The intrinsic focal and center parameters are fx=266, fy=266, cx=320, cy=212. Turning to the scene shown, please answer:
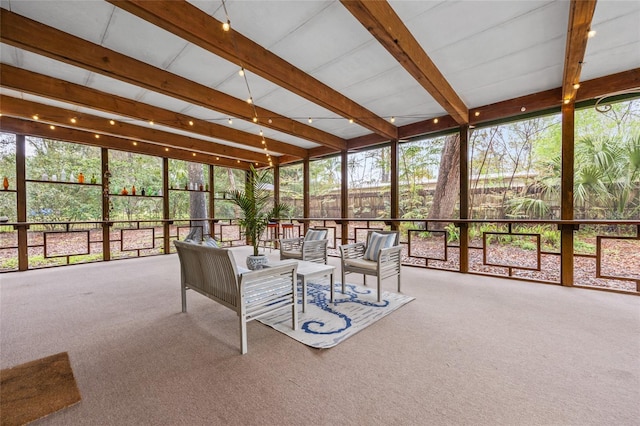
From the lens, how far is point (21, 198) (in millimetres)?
4977

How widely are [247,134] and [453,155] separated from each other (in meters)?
4.49

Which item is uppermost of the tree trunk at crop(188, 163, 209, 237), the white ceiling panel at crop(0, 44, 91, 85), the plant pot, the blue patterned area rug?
the white ceiling panel at crop(0, 44, 91, 85)

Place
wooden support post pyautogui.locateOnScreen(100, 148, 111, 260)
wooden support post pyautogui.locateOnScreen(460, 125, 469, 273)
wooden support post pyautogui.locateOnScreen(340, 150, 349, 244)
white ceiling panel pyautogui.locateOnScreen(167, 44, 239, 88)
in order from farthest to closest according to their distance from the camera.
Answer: wooden support post pyautogui.locateOnScreen(340, 150, 349, 244), wooden support post pyautogui.locateOnScreen(100, 148, 111, 260), wooden support post pyautogui.locateOnScreen(460, 125, 469, 273), white ceiling panel pyautogui.locateOnScreen(167, 44, 239, 88)

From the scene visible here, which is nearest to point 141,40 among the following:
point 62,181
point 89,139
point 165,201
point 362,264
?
point 362,264

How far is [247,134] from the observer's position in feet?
19.7

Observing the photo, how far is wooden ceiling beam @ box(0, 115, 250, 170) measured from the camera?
4.79 metres

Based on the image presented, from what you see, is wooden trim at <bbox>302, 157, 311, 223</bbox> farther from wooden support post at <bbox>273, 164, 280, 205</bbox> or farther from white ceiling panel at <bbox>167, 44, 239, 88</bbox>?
white ceiling panel at <bbox>167, 44, 239, 88</bbox>

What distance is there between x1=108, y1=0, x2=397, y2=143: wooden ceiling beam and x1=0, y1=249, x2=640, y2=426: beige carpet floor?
2.63 meters

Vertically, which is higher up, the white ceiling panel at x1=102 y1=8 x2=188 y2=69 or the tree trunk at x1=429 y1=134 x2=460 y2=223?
the white ceiling panel at x1=102 y1=8 x2=188 y2=69

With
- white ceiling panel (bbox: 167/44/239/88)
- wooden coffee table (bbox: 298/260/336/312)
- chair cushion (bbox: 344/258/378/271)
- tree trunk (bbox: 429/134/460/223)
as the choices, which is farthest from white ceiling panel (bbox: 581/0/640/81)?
white ceiling panel (bbox: 167/44/239/88)

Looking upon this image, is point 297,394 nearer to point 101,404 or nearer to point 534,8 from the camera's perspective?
point 101,404

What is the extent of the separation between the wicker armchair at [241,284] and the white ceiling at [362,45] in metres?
2.11

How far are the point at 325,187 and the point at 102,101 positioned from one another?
15.7 ft

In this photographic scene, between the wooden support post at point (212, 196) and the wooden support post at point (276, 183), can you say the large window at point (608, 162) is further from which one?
the wooden support post at point (212, 196)
